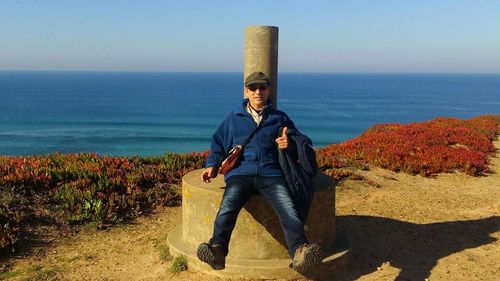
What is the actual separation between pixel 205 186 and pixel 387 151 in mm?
8201

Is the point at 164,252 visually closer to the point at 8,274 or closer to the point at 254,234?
the point at 254,234

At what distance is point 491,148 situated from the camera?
14.9m

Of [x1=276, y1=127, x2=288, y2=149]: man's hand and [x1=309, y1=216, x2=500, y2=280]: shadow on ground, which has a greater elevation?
[x1=276, y1=127, x2=288, y2=149]: man's hand

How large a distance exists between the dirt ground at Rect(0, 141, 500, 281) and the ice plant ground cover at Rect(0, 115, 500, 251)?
464 mm

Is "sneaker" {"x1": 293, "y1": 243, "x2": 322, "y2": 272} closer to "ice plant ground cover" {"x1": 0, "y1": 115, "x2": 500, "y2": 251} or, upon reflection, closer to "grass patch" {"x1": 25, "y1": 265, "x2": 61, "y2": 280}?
"grass patch" {"x1": 25, "y1": 265, "x2": 61, "y2": 280}

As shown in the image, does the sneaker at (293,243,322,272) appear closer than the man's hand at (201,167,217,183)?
Yes

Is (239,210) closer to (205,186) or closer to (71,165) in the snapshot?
(205,186)

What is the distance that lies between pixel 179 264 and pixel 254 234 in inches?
40.4

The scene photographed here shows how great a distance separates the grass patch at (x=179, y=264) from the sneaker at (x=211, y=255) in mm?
1083

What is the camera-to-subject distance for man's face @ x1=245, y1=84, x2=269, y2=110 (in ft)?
15.9

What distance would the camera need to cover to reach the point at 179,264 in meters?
5.29

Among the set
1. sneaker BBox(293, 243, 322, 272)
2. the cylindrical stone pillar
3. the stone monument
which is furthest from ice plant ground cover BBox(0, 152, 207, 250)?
sneaker BBox(293, 243, 322, 272)

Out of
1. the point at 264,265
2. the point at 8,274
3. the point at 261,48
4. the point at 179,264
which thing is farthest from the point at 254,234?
the point at 8,274

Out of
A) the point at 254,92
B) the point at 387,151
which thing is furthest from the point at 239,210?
the point at 387,151
